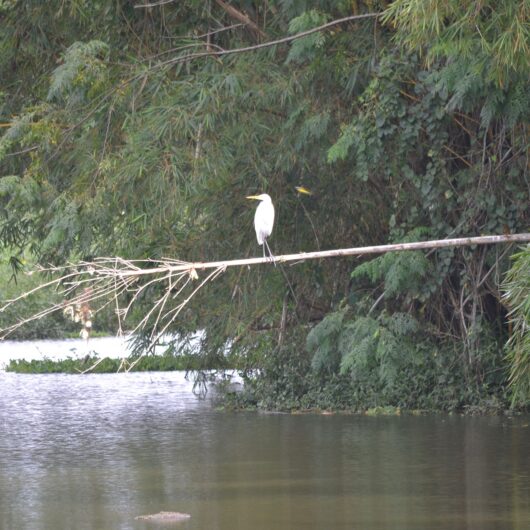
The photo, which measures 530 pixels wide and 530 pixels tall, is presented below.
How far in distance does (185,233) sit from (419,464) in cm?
362

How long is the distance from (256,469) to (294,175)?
10.9ft

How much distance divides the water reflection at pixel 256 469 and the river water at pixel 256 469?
0.04 feet

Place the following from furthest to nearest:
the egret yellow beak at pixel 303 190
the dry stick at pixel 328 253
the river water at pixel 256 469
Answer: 1. the egret yellow beak at pixel 303 190
2. the river water at pixel 256 469
3. the dry stick at pixel 328 253

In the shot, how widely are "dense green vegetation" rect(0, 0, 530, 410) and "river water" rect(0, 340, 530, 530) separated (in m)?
0.70

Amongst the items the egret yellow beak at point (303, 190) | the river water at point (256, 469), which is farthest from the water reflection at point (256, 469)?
the egret yellow beak at point (303, 190)

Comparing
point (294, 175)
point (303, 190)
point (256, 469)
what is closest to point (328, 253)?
point (256, 469)

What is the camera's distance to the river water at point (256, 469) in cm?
729

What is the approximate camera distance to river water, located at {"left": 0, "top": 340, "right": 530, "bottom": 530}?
23.9 feet

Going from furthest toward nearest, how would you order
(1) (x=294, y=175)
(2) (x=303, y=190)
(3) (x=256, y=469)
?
(1) (x=294, y=175), (2) (x=303, y=190), (3) (x=256, y=469)

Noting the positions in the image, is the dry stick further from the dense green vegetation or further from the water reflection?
the dense green vegetation

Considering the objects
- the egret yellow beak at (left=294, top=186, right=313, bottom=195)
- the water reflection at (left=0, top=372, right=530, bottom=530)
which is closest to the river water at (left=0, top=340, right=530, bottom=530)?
the water reflection at (left=0, top=372, right=530, bottom=530)

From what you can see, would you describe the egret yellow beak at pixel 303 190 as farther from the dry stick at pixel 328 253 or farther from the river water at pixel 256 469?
the dry stick at pixel 328 253

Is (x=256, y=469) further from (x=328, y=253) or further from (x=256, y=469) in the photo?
(x=328, y=253)

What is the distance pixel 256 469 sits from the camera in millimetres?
8852
